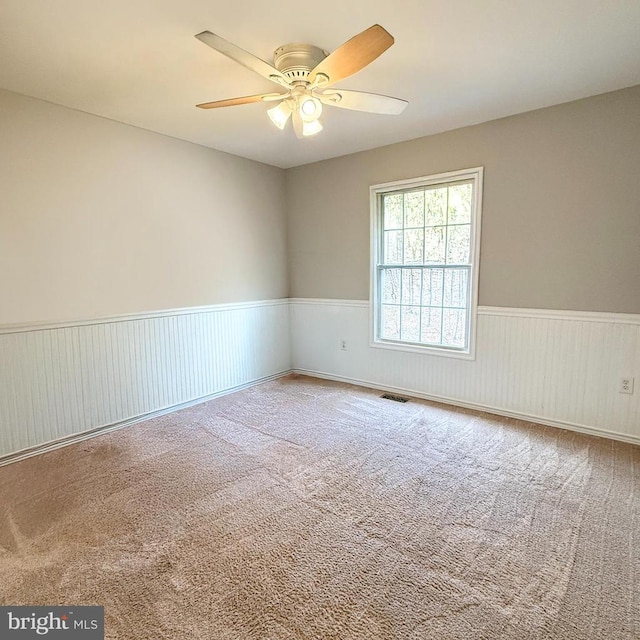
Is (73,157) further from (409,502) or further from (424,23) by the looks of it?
(409,502)

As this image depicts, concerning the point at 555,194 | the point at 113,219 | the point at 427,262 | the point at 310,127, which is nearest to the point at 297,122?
the point at 310,127

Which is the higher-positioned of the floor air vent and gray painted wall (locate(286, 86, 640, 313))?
gray painted wall (locate(286, 86, 640, 313))

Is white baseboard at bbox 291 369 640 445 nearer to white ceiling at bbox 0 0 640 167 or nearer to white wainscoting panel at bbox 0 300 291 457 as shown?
white wainscoting panel at bbox 0 300 291 457

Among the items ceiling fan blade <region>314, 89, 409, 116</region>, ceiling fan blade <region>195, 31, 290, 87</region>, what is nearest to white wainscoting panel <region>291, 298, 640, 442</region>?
ceiling fan blade <region>314, 89, 409, 116</region>

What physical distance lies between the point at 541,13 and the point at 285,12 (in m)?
1.21

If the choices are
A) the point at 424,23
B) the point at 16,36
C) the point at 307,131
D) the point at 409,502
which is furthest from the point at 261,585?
the point at 16,36

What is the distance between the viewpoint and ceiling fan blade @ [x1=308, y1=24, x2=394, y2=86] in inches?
60.5

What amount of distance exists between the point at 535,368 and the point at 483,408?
1.89 feet

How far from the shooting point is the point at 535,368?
126 inches

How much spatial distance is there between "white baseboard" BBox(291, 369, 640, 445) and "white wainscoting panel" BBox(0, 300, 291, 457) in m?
0.86

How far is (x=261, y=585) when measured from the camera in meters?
1.60

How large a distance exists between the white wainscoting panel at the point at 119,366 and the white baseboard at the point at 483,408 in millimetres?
855

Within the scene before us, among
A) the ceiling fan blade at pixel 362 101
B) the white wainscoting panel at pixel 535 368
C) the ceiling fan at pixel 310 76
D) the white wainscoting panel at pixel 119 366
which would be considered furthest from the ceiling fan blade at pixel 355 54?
the white wainscoting panel at pixel 119 366

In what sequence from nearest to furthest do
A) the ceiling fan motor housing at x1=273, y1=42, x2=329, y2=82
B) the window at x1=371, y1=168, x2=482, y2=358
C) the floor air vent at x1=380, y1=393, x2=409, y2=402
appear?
the ceiling fan motor housing at x1=273, y1=42, x2=329, y2=82
the window at x1=371, y1=168, x2=482, y2=358
the floor air vent at x1=380, y1=393, x2=409, y2=402
